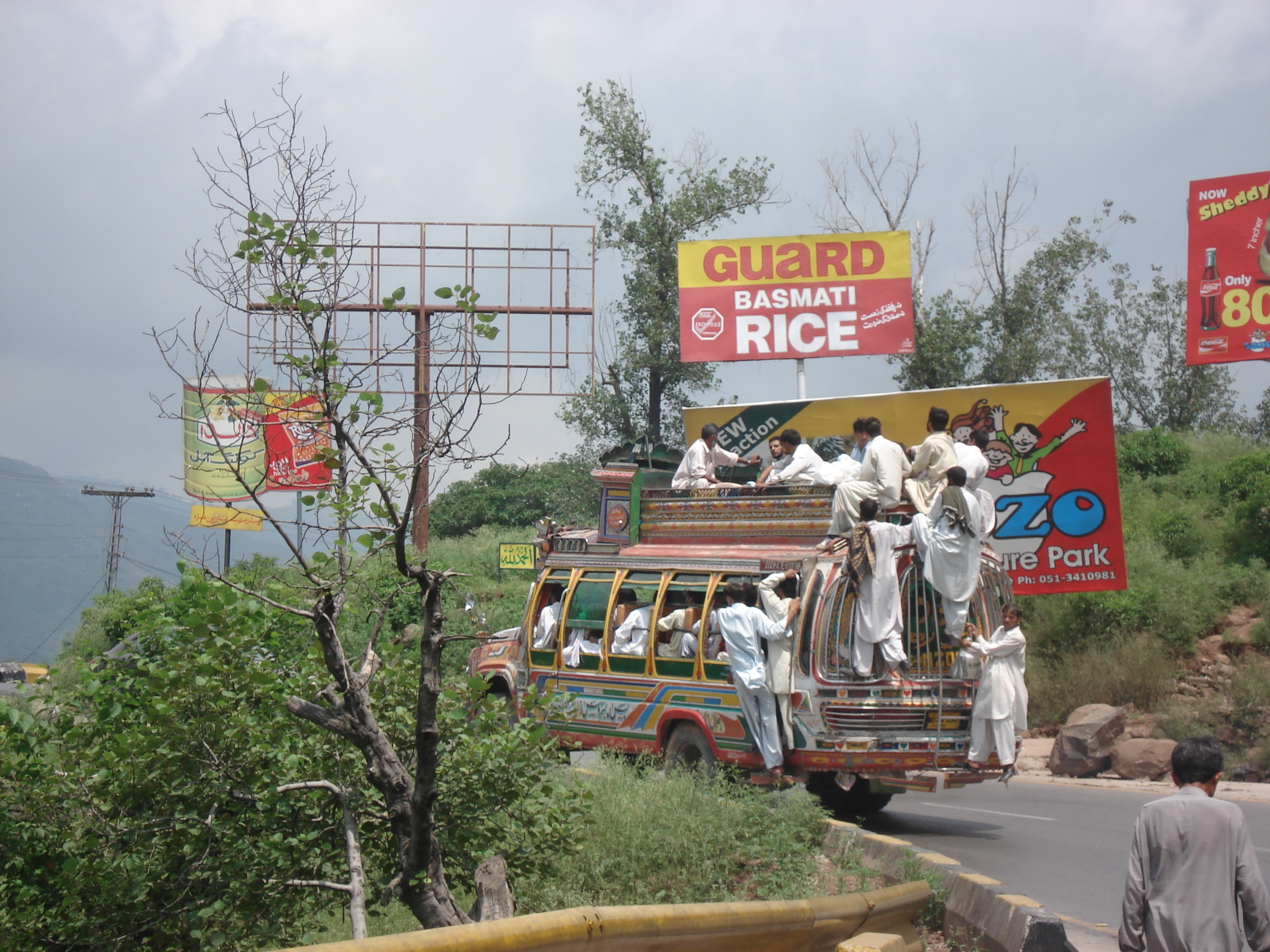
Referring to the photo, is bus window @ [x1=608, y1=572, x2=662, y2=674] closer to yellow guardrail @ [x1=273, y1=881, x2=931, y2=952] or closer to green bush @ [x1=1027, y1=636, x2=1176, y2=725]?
yellow guardrail @ [x1=273, y1=881, x2=931, y2=952]

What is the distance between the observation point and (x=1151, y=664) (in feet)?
58.5

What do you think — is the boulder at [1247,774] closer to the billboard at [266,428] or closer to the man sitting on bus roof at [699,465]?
the man sitting on bus roof at [699,465]

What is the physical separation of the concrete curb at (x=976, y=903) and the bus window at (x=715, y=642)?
2.52m

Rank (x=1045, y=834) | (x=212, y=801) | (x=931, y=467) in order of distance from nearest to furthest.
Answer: (x=212, y=801) → (x=931, y=467) → (x=1045, y=834)

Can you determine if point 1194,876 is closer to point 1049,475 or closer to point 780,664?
point 780,664

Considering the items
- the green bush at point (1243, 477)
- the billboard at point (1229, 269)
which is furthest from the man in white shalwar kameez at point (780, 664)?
the billboard at point (1229, 269)

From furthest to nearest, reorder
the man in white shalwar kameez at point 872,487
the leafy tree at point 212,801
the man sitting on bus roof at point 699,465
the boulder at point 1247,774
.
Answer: the boulder at point 1247,774 → the man sitting on bus roof at point 699,465 → the man in white shalwar kameez at point 872,487 → the leafy tree at point 212,801

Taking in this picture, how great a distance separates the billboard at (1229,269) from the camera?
72.5 ft

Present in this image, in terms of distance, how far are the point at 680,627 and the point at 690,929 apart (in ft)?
20.3

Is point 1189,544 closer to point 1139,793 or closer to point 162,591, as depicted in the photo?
point 1139,793

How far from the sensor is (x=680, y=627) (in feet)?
36.2

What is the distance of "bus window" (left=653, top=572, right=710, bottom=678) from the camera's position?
10.9 m

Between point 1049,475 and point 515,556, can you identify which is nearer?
point 1049,475

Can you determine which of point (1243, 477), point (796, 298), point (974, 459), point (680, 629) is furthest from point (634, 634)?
point (1243, 477)
